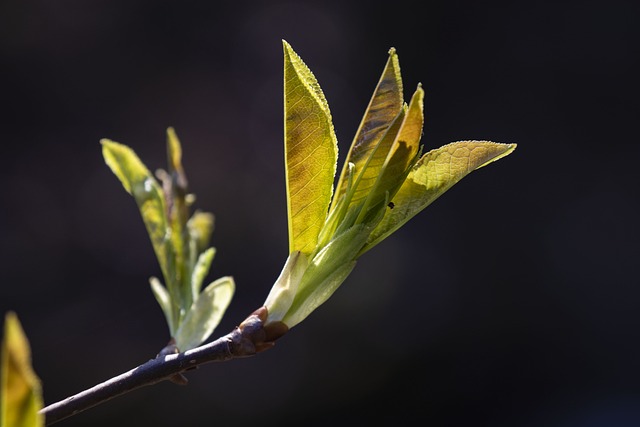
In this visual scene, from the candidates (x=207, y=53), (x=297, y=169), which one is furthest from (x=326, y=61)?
(x=297, y=169)

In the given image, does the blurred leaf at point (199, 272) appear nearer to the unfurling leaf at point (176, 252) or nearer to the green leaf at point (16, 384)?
the unfurling leaf at point (176, 252)

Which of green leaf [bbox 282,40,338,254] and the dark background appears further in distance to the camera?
the dark background

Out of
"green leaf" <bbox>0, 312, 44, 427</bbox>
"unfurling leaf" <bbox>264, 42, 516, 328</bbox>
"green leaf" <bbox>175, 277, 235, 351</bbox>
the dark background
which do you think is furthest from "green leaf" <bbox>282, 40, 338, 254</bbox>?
the dark background

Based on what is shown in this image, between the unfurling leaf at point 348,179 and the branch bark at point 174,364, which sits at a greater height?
the unfurling leaf at point 348,179

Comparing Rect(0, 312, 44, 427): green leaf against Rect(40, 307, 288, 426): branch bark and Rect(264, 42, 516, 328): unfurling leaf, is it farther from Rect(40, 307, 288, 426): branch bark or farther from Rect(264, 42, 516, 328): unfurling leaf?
Rect(264, 42, 516, 328): unfurling leaf

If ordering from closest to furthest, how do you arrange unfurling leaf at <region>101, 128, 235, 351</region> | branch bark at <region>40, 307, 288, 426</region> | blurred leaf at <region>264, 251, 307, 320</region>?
branch bark at <region>40, 307, 288, 426</region>
blurred leaf at <region>264, 251, 307, 320</region>
unfurling leaf at <region>101, 128, 235, 351</region>

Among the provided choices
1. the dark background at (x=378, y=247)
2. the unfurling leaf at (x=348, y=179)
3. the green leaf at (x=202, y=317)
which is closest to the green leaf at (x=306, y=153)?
the unfurling leaf at (x=348, y=179)

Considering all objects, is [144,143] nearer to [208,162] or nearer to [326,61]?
[208,162]
